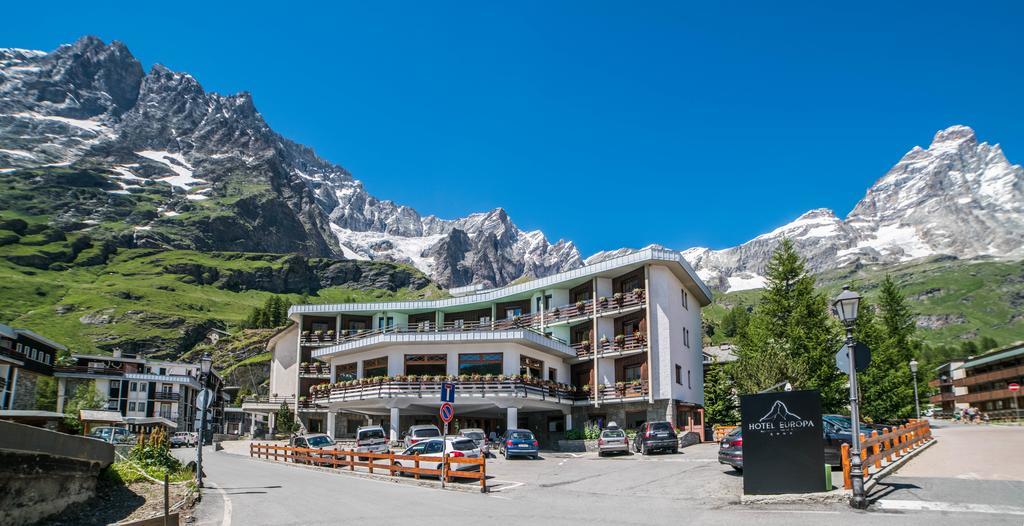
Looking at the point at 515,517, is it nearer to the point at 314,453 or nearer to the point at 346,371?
the point at 314,453

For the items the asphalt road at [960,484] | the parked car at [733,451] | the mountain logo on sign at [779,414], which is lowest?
the asphalt road at [960,484]

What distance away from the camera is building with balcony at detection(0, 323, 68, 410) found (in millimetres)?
68438

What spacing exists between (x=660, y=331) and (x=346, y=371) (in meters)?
23.7

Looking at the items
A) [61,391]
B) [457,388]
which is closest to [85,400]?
[61,391]

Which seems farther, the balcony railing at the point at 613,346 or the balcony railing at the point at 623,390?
the balcony railing at the point at 613,346

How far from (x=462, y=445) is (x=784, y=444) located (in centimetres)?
1446

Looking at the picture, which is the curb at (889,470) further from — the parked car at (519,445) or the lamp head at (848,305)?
the parked car at (519,445)

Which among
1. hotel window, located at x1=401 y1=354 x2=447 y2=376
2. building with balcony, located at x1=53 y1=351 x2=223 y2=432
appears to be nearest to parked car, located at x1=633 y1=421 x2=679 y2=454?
hotel window, located at x1=401 y1=354 x2=447 y2=376

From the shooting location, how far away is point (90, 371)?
95.3 metres

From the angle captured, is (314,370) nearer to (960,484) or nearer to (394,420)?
(394,420)

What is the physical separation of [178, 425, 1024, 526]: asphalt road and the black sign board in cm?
87

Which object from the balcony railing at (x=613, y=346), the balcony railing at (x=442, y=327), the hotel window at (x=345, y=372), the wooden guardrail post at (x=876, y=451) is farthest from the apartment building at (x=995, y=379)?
the wooden guardrail post at (x=876, y=451)

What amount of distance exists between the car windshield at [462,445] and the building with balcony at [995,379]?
71.9 metres

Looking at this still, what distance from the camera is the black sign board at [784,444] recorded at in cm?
1647
